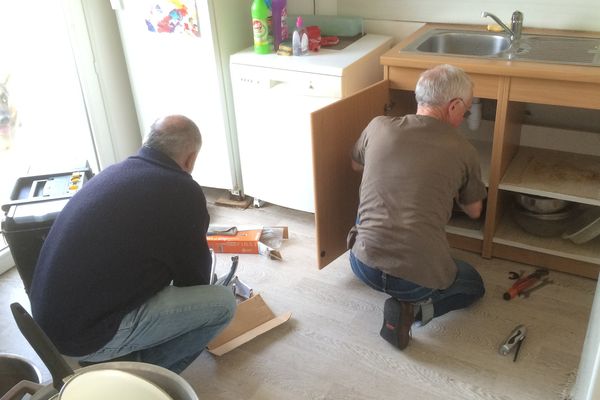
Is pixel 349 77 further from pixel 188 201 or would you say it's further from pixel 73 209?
pixel 73 209

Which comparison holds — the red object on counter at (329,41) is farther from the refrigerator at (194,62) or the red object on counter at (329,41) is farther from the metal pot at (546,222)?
the metal pot at (546,222)

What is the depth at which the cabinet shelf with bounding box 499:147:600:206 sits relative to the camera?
212cm

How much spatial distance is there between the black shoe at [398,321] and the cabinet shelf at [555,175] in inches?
26.0

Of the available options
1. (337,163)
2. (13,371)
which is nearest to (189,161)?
(337,163)

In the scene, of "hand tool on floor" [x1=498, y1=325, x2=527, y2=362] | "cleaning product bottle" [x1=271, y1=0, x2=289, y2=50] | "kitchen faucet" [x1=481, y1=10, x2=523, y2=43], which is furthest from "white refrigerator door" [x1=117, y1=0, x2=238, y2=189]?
"hand tool on floor" [x1=498, y1=325, x2=527, y2=362]

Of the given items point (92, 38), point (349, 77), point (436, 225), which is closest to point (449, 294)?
point (436, 225)

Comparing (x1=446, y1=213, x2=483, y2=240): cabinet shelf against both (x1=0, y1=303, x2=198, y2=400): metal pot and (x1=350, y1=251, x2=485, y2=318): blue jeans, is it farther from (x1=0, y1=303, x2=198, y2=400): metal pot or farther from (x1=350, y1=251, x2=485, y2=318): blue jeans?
(x1=0, y1=303, x2=198, y2=400): metal pot

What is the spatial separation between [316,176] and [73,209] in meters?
0.82

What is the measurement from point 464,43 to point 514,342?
127 centimetres

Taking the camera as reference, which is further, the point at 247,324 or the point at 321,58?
the point at 321,58

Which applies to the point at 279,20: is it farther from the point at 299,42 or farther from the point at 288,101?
the point at 288,101

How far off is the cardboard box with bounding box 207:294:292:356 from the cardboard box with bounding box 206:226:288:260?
37cm

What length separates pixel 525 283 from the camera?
2170 millimetres

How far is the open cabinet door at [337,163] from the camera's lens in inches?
78.2
